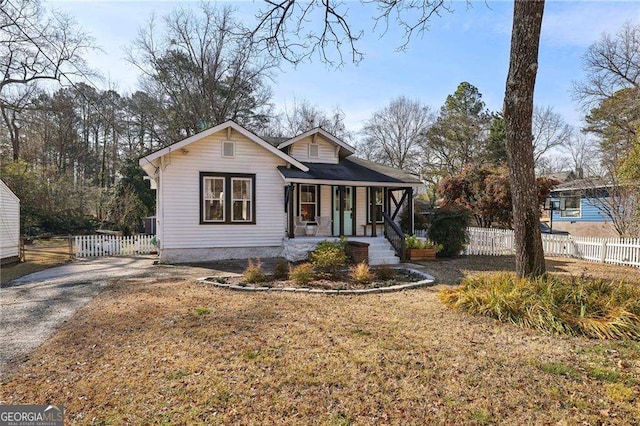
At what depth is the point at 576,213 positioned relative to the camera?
97.3 feet

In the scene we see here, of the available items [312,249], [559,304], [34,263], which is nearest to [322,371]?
[559,304]

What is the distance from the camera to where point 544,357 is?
4055 mm

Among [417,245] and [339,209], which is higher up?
[339,209]

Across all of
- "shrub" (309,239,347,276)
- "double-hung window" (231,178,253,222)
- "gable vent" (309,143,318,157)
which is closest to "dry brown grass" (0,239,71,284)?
"double-hung window" (231,178,253,222)

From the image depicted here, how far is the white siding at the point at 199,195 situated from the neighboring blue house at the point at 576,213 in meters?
22.8

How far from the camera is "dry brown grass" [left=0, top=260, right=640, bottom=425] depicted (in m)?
2.98

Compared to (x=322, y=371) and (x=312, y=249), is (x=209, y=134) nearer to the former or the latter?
(x=312, y=249)

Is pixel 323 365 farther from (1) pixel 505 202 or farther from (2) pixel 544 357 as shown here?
(1) pixel 505 202

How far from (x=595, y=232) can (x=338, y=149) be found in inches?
906

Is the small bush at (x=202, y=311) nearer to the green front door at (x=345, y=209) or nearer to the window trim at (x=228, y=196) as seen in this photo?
the window trim at (x=228, y=196)

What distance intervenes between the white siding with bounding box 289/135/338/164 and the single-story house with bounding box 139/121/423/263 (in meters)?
0.49

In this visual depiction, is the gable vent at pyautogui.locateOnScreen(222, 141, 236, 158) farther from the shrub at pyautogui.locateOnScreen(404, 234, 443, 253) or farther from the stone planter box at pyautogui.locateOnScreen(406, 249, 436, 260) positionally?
the stone planter box at pyautogui.locateOnScreen(406, 249, 436, 260)

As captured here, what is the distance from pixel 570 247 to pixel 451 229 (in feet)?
18.0

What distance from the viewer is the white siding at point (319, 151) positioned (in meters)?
15.5
